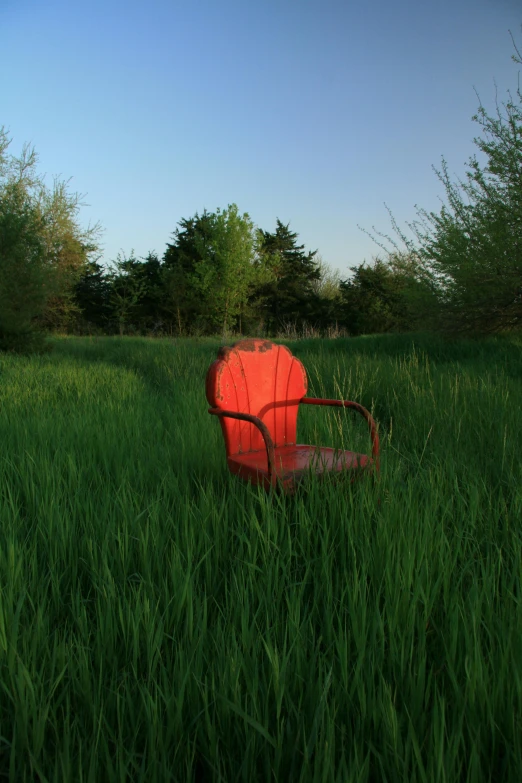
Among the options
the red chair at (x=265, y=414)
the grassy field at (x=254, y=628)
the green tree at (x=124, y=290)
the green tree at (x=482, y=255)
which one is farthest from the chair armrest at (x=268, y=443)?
the green tree at (x=124, y=290)

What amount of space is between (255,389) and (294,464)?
1.73ft

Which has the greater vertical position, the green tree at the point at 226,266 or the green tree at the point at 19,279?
the green tree at the point at 226,266

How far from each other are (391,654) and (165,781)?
2.07 ft

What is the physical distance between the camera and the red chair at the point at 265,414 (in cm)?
253

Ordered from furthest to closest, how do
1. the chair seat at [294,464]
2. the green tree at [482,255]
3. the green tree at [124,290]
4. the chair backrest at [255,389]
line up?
the green tree at [124,290] → the green tree at [482,255] → the chair backrest at [255,389] → the chair seat at [294,464]

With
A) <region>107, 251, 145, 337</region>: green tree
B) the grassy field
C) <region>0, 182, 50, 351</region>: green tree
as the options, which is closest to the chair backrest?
the grassy field

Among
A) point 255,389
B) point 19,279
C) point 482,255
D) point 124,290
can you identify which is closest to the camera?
point 255,389

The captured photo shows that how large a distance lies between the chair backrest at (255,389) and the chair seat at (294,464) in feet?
0.44

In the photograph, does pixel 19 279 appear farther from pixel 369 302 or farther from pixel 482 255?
pixel 369 302

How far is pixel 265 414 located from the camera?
9.94 feet

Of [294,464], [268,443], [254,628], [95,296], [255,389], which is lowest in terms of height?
[254,628]

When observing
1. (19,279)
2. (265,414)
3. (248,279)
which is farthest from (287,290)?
(265,414)

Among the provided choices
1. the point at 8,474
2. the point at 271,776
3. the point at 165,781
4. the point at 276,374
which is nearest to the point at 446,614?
the point at 271,776

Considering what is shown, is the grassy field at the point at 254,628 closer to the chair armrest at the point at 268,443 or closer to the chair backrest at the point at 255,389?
the chair armrest at the point at 268,443
